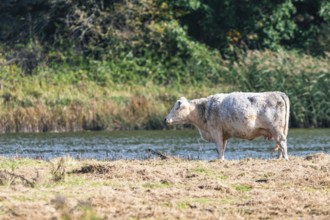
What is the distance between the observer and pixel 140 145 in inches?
1046

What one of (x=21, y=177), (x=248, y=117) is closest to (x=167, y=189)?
(x=21, y=177)

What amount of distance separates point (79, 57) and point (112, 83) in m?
3.12

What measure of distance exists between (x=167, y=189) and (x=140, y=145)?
11.6 meters

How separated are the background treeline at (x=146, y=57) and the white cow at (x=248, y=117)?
12.3 metres

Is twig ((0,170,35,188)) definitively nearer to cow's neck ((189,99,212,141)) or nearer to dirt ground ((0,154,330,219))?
dirt ground ((0,154,330,219))

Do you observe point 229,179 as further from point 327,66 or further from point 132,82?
point 132,82

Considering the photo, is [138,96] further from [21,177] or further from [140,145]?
[21,177]

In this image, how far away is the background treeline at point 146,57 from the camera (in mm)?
33094

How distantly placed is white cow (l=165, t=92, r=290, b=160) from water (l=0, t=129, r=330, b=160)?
177cm

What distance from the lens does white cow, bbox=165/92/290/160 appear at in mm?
20016

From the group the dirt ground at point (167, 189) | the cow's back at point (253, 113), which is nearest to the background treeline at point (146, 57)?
the cow's back at point (253, 113)

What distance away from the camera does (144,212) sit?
13094 mm

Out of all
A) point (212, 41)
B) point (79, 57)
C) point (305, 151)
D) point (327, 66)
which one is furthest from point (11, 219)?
point (212, 41)

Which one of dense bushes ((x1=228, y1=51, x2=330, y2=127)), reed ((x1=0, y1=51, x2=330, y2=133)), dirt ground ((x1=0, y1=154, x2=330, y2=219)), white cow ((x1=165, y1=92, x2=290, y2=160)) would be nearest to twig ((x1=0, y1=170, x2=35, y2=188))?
dirt ground ((x1=0, y1=154, x2=330, y2=219))
